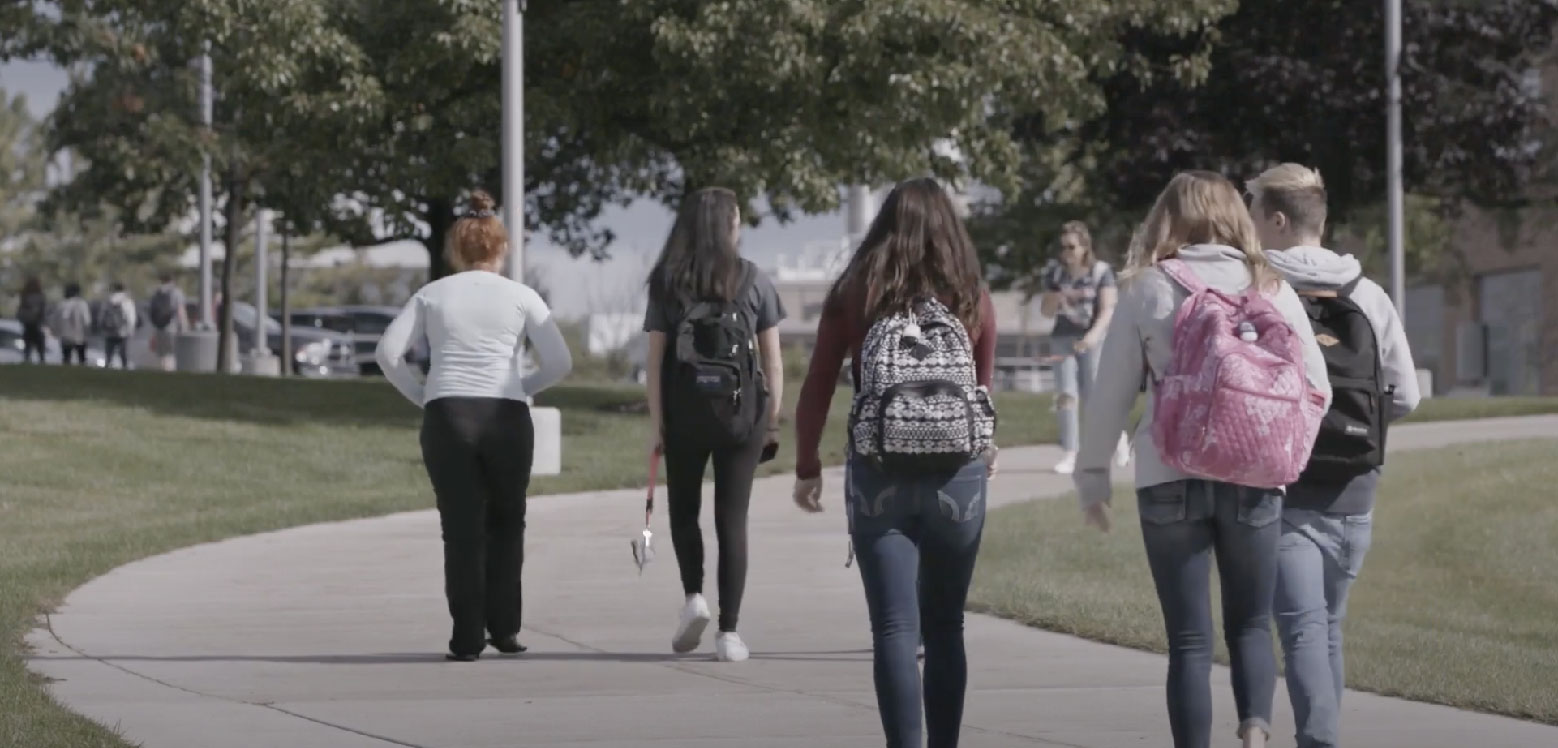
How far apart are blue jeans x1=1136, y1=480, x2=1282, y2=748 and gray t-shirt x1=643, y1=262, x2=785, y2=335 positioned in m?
2.88

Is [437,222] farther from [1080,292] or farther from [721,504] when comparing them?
[721,504]

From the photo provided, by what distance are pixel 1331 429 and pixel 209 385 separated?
2033 centimetres

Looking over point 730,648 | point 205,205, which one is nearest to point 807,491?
point 730,648

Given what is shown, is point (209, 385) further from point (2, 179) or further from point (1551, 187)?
point (2, 179)

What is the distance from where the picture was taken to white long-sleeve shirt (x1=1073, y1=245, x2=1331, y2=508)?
19.4 ft

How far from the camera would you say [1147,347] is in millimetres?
5957

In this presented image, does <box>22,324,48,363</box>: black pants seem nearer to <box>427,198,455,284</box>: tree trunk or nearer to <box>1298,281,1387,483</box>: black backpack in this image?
<box>427,198,455,284</box>: tree trunk

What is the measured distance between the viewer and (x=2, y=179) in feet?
237

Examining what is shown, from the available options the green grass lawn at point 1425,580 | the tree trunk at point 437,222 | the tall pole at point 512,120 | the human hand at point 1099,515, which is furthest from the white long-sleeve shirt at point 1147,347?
the tree trunk at point 437,222

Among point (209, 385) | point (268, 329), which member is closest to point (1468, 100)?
point (209, 385)

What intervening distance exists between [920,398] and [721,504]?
9.34ft

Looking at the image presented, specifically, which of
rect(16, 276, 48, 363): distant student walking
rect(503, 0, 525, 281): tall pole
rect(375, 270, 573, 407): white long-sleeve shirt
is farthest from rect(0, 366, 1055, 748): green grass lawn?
rect(16, 276, 48, 363): distant student walking

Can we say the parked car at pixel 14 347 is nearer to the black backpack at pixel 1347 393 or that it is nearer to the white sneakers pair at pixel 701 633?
the white sneakers pair at pixel 701 633

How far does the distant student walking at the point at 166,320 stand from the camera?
1582 inches
